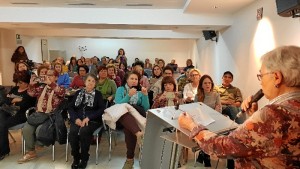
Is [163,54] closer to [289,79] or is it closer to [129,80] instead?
[129,80]

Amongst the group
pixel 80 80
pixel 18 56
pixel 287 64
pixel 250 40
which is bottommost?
pixel 80 80

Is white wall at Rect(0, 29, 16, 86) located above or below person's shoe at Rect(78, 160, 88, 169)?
above

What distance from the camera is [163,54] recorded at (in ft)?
49.4

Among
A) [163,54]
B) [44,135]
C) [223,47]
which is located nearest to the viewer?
[44,135]

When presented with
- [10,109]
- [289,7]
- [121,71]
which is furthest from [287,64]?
[121,71]

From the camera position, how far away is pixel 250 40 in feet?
16.1

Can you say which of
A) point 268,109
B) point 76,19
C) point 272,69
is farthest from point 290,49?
point 76,19

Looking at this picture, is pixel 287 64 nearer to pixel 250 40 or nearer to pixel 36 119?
pixel 36 119

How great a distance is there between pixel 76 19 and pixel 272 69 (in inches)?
214

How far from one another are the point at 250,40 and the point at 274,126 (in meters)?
4.07

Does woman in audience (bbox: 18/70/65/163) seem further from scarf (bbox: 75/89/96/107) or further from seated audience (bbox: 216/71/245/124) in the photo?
seated audience (bbox: 216/71/245/124)

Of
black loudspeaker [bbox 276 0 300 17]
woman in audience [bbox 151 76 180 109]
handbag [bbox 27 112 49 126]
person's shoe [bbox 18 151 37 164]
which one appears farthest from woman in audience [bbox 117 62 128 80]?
black loudspeaker [bbox 276 0 300 17]

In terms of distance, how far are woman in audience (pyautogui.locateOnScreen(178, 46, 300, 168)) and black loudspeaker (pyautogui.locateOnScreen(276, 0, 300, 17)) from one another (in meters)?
1.40

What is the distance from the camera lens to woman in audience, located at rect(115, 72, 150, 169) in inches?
145
